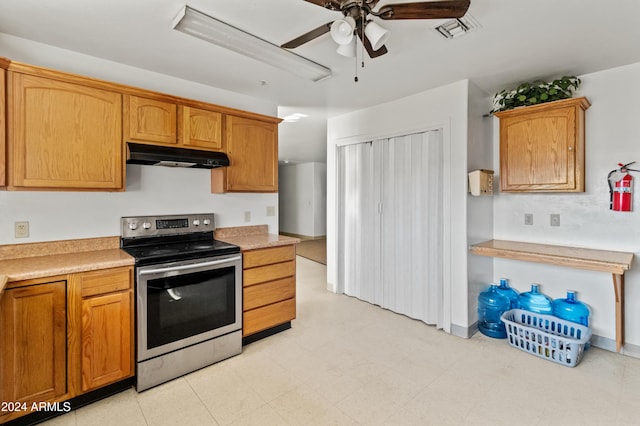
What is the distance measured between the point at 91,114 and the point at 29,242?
997 mm

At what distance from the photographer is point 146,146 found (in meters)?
2.43

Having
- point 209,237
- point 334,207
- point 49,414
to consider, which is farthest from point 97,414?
point 334,207

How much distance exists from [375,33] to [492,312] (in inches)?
109

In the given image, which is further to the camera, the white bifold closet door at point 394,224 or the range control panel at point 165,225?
the white bifold closet door at point 394,224

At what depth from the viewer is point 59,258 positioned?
2.15 metres

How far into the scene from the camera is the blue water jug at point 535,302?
2.97 meters

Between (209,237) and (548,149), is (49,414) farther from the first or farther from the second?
(548,149)

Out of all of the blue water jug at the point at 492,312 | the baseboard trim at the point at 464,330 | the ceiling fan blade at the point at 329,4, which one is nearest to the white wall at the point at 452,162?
the baseboard trim at the point at 464,330

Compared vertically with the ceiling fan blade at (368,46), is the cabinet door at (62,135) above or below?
below

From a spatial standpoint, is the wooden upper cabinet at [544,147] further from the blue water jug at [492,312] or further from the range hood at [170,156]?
the range hood at [170,156]

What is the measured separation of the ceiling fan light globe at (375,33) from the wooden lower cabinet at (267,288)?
1.89 metres

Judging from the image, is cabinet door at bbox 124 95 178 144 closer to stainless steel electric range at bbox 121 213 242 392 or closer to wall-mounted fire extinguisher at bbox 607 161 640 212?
stainless steel electric range at bbox 121 213 242 392

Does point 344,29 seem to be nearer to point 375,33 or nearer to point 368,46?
point 375,33

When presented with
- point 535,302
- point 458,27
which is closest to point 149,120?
point 458,27
